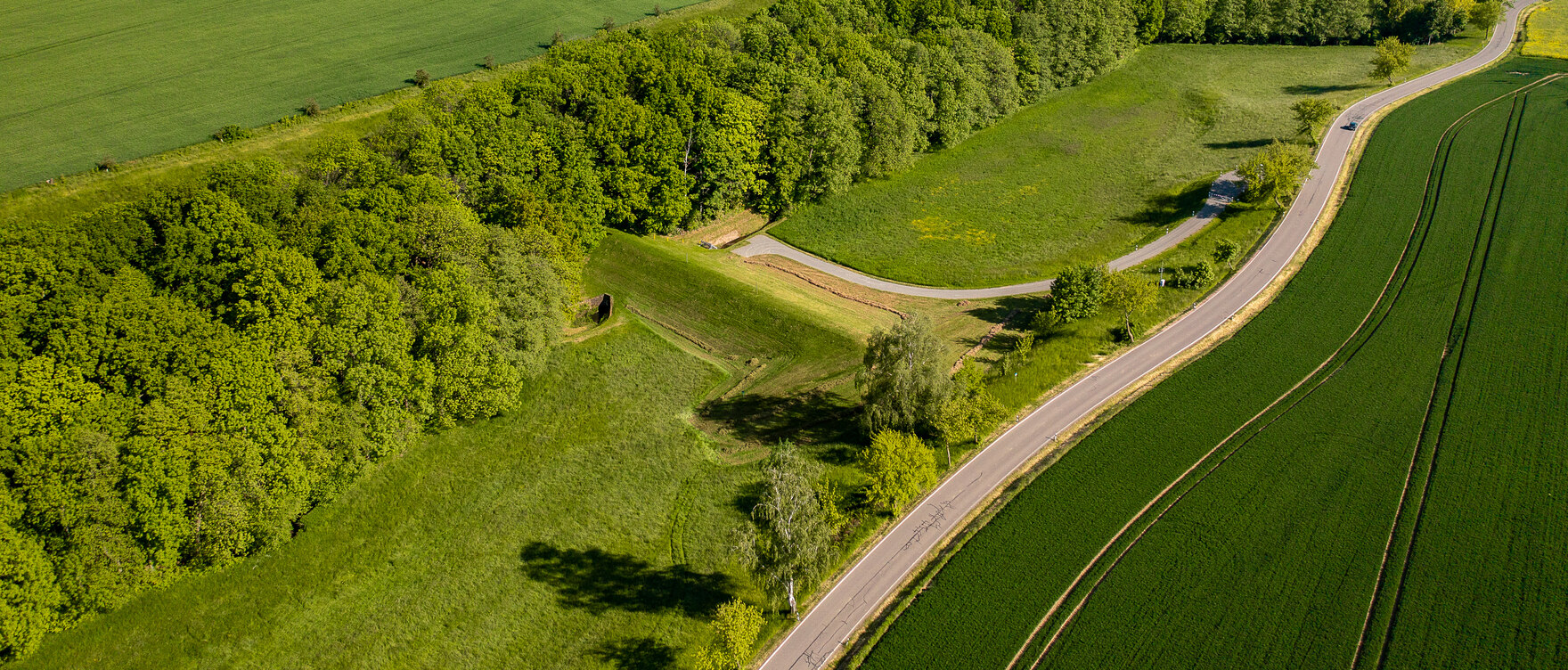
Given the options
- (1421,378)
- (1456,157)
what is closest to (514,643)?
(1421,378)

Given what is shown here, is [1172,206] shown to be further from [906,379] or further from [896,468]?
[896,468]

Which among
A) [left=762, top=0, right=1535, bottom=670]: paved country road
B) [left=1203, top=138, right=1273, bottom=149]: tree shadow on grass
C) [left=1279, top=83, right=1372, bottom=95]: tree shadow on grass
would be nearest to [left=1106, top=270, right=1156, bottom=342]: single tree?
[left=762, top=0, right=1535, bottom=670]: paved country road

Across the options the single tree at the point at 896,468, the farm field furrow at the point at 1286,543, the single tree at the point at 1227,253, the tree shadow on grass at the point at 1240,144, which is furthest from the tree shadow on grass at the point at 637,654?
the tree shadow on grass at the point at 1240,144

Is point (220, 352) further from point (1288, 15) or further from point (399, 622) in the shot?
point (1288, 15)

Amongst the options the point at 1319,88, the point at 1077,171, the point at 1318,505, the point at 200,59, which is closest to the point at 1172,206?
the point at 1077,171

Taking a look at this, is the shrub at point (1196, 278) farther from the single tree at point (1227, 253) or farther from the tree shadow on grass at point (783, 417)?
the tree shadow on grass at point (783, 417)
